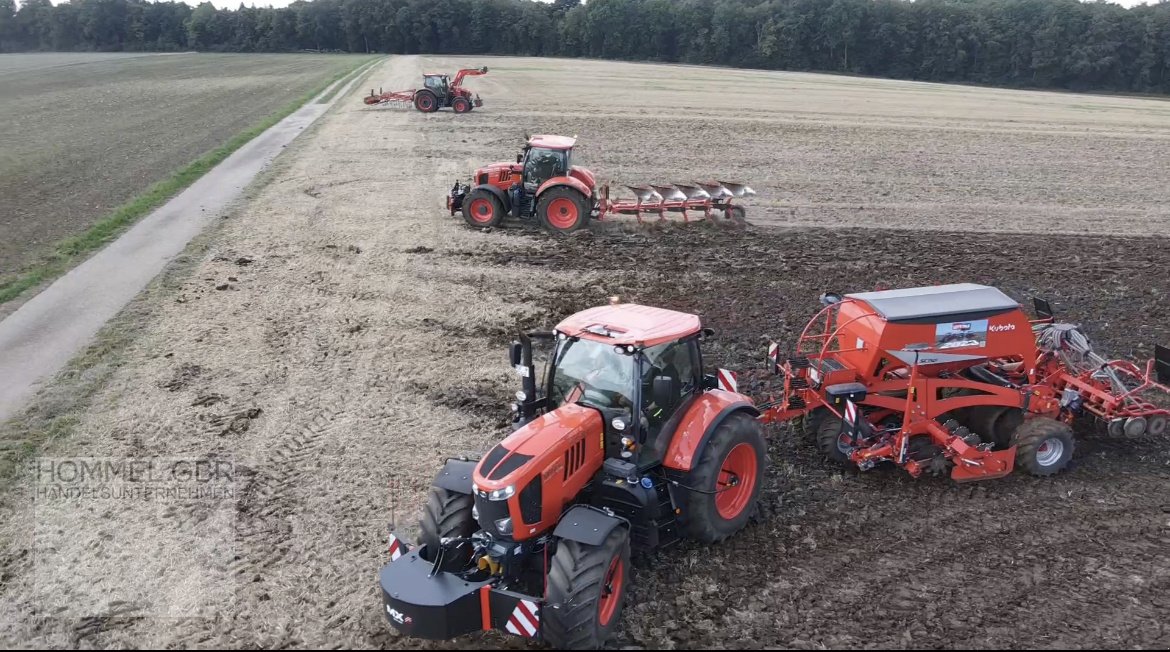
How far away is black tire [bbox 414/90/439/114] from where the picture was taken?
3738 cm

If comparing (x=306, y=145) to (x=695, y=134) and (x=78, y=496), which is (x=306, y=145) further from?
(x=78, y=496)

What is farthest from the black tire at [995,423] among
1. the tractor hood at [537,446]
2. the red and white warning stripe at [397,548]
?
the red and white warning stripe at [397,548]

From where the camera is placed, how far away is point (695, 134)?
31500mm

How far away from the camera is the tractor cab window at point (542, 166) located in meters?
18.0

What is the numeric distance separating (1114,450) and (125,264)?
635 inches

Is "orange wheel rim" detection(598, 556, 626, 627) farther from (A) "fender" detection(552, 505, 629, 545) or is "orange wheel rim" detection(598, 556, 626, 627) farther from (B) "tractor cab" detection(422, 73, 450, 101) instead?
(B) "tractor cab" detection(422, 73, 450, 101)

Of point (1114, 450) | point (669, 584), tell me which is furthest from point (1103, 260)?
point (669, 584)

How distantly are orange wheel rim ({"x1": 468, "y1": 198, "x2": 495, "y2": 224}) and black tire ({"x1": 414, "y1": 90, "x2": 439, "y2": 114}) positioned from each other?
20736 mm

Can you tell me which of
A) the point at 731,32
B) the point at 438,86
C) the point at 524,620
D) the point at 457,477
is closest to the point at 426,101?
the point at 438,86

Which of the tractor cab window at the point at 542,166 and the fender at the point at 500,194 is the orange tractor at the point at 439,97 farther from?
the tractor cab window at the point at 542,166

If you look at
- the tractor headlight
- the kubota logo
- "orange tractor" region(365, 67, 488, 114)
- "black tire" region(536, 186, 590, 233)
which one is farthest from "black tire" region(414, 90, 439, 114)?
the kubota logo

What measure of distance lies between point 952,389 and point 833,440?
1.41 m

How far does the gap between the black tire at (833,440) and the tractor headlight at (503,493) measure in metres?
4.04

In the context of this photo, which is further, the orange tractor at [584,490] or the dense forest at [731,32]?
the dense forest at [731,32]
